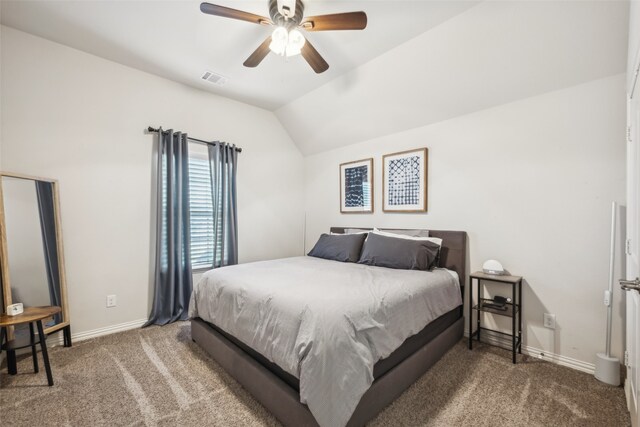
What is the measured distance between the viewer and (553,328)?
2334 millimetres

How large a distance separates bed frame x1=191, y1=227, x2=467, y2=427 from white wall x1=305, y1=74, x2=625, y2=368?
81cm

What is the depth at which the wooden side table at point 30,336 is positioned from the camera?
1927 millimetres

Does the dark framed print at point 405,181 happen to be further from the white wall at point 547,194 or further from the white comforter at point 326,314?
→ the white comforter at point 326,314

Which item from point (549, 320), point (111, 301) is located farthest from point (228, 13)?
point (549, 320)

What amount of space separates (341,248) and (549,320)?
2016 mm

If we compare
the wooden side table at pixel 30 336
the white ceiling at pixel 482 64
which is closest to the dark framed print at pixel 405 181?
the white ceiling at pixel 482 64

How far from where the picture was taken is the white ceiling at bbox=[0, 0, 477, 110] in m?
2.14

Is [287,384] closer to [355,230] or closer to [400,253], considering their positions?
[400,253]

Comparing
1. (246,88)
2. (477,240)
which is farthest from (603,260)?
(246,88)

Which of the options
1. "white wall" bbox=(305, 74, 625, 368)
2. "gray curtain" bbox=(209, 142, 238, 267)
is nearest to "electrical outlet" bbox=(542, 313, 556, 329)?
"white wall" bbox=(305, 74, 625, 368)

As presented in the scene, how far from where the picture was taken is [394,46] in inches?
104

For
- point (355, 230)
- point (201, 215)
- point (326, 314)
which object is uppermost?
point (201, 215)

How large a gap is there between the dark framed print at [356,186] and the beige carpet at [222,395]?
6.90 feet

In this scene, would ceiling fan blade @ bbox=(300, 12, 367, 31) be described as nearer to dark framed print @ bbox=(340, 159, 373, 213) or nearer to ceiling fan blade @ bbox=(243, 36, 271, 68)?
ceiling fan blade @ bbox=(243, 36, 271, 68)
